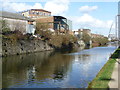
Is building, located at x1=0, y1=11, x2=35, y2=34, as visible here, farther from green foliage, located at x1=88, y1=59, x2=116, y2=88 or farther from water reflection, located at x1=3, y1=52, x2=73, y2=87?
green foliage, located at x1=88, y1=59, x2=116, y2=88

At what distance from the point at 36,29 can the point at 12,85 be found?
49.8 metres

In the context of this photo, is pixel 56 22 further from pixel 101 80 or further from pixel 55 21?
pixel 101 80

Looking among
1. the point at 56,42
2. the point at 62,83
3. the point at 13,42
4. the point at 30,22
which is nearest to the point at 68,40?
the point at 56,42

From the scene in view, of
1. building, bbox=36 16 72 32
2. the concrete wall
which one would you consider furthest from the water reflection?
building, bbox=36 16 72 32

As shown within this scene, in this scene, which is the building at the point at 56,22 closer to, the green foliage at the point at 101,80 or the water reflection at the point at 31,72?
the water reflection at the point at 31,72

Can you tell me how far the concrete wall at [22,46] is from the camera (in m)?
39.1

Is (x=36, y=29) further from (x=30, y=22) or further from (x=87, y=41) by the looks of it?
(x=87, y=41)

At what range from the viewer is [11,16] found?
185 feet

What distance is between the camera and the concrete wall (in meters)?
39.1

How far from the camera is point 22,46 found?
146 ft

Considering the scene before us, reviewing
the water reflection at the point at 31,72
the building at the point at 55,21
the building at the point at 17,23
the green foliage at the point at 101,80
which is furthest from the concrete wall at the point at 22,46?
the green foliage at the point at 101,80

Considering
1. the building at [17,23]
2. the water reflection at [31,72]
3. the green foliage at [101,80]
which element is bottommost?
the water reflection at [31,72]

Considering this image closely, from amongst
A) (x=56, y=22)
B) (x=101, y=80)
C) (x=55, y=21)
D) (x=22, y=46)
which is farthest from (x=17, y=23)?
(x=101, y=80)

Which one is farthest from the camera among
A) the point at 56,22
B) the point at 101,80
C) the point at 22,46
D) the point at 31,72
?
the point at 56,22
